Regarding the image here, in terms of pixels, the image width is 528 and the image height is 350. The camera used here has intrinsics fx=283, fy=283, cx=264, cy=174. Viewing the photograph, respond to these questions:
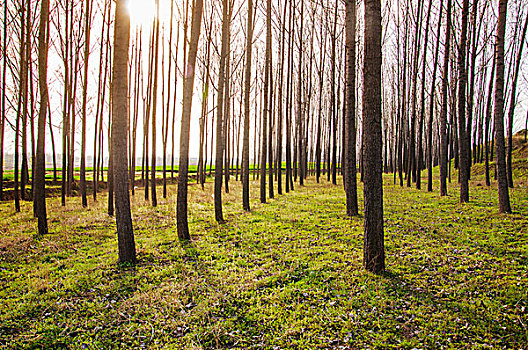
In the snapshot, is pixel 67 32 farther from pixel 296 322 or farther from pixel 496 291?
pixel 496 291

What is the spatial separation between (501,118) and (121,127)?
10.7 metres

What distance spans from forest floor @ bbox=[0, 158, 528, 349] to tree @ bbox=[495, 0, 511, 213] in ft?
1.87

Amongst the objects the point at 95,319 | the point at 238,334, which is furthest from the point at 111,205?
the point at 238,334

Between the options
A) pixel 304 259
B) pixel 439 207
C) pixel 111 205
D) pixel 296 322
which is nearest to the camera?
pixel 296 322

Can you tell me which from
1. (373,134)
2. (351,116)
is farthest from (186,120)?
(351,116)

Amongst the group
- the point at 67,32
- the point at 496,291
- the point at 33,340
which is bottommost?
the point at 33,340

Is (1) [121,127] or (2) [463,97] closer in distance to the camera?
(1) [121,127]

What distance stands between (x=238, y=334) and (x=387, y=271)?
117 inches

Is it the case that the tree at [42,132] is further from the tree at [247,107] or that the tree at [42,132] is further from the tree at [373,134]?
the tree at [373,134]

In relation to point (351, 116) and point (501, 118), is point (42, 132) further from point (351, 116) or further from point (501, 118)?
point (501, 118)

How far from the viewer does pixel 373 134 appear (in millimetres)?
4988

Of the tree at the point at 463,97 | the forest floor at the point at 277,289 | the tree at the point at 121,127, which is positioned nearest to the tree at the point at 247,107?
the forest floor at the point at 277,289

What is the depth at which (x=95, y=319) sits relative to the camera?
13.3ft

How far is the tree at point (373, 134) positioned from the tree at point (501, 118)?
19.4 ft
